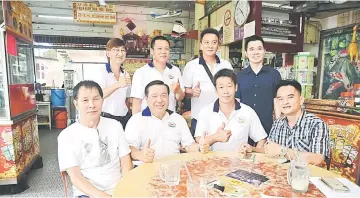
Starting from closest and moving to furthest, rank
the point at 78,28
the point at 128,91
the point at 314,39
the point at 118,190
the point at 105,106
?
the point at 118,190, the point at 105,106, the point at 128,91, the point at 314,39, the point at 78,28

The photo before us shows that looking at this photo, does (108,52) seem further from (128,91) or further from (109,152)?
(109,152)

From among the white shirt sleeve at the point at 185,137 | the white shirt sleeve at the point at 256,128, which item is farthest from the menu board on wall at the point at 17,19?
the white shirt sleeve at the point at 256,128

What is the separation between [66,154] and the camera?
4.74 feet

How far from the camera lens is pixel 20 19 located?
318cm

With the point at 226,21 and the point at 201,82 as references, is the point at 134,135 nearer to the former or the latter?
the point at 201,82

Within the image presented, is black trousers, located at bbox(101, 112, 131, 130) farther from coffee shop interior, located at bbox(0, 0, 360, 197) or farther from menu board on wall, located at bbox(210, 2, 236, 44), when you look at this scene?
menu board on wall, located at bbox(210, 2, 236, 44)

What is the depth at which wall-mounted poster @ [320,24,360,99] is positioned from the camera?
17.8ft

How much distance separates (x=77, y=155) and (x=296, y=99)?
4.98 ft

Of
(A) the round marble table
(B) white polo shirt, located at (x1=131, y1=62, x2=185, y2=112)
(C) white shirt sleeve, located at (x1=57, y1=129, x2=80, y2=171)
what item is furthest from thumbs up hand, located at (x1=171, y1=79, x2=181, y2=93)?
(C) white shirt sleeve, located at (x1=57, y1=129, x2=80, y2=171)

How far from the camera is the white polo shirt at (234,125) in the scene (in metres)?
1.93

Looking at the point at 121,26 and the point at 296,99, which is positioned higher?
the point at 121,26

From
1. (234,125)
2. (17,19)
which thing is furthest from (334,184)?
(17,19)

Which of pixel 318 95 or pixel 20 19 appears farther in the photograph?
pixel 318 95

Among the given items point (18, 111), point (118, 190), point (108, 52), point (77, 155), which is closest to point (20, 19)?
point (18, 111)
